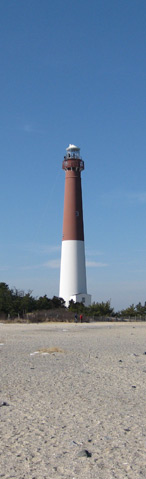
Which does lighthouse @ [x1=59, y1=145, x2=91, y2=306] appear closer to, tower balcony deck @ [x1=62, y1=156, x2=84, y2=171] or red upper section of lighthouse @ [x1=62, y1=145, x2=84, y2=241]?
red upper section of lighthouse @ [x1=62, y1=145, x2=84, y2=241]

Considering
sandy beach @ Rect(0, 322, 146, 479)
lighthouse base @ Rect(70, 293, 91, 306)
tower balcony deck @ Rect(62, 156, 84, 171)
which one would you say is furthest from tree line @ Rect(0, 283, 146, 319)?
sandy beach @ Rect(0, 322, 146, 479)

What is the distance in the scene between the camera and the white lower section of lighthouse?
51031 mm

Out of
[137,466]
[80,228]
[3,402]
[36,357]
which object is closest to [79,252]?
[80,228]

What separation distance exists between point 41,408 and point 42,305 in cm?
4351

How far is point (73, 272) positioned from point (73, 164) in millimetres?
11643

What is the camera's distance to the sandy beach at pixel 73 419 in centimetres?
622

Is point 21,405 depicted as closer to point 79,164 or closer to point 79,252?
point 79,252

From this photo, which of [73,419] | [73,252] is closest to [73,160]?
[73,252]

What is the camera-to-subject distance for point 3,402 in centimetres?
991

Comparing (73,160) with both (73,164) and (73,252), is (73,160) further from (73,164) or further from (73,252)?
(73,252)

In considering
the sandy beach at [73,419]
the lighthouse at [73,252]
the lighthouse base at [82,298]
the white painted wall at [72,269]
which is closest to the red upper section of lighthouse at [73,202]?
the lighthouse at [73,252]

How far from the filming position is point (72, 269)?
5122cm

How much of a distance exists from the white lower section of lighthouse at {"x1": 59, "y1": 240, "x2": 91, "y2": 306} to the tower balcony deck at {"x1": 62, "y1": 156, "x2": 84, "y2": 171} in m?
8.31

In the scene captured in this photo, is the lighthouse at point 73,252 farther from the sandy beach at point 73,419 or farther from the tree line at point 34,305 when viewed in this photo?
the sandy beach at point 73,419
